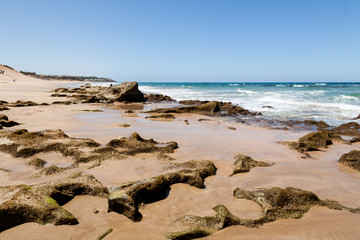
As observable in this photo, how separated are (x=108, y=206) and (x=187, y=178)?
1.28 meters

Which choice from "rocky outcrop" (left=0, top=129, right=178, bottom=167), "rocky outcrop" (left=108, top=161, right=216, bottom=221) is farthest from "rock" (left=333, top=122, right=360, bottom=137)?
"rocky outcrop" (left=108, top=161, right=216, bottom=221)

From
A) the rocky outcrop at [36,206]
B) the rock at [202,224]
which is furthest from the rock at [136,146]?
the rock at [202,224]

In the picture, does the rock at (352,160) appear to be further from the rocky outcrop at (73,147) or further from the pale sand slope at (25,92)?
the pale sand slope at (25,92)

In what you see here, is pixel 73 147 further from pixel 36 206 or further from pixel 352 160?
pixel 352 160

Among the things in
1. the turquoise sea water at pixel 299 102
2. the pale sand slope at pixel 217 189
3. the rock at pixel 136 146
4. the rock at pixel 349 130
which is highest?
the turquoise sea water at pixel 299 102

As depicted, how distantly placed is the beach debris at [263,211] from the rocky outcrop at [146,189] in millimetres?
544

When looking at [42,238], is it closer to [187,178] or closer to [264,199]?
[187,178]

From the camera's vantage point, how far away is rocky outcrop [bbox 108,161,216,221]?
2.60 meters

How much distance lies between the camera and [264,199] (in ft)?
9.67

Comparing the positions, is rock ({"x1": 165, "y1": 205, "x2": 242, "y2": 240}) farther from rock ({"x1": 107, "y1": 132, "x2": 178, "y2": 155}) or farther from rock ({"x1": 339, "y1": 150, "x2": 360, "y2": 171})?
rock ({"x1": 339, "y1": 150, "x2": 360, "y2": 171})

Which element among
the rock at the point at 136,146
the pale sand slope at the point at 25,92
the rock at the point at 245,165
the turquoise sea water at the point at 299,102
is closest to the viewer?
the rock at the point at 245,165

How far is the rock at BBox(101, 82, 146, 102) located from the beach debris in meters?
16.0

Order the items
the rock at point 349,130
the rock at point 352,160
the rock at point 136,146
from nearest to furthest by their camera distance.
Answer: the rock at point 352,160, the rock at point 136,146, the rock at point 349,130

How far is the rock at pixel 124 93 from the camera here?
1808cm
